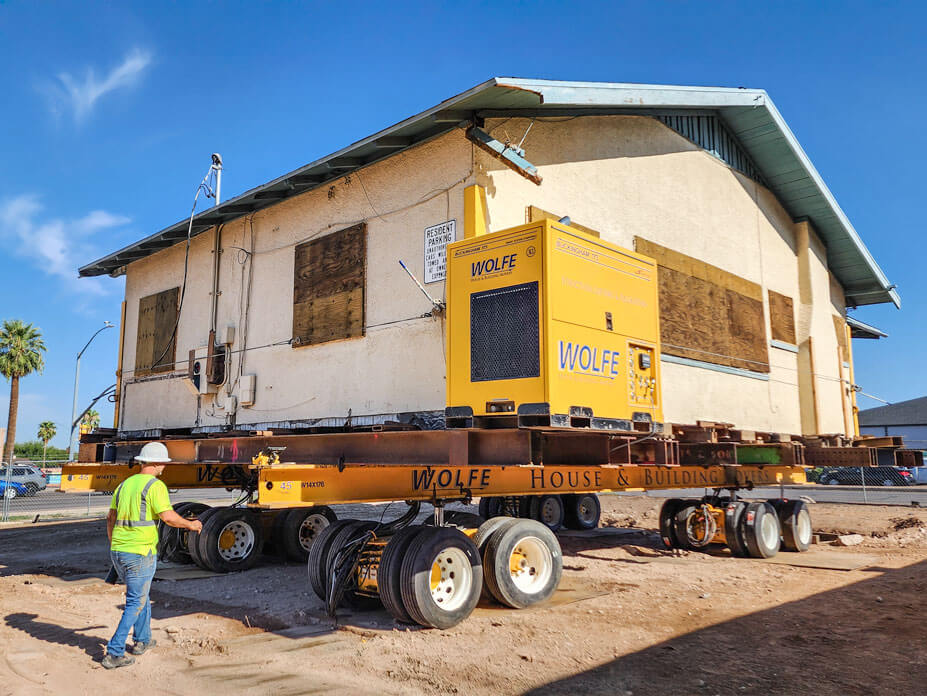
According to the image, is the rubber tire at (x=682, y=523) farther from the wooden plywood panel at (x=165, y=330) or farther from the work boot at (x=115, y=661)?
the wooden plywood panel at (x=165, y=330)

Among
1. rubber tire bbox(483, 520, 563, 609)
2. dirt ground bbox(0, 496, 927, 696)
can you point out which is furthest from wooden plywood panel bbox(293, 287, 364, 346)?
rubber tire bbox(483, 520, 563, 609)

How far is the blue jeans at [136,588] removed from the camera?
5.82 metres

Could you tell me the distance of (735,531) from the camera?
464 inches

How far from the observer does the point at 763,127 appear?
569 inches

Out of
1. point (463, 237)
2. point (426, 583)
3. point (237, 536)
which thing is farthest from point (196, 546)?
point (463, 237)

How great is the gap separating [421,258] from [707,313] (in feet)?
19.3

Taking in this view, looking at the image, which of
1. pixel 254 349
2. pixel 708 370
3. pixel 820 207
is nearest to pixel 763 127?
pixel 820 207

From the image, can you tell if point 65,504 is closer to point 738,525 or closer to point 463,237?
point 463,237

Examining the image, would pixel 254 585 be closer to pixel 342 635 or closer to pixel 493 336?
pixel 342 635

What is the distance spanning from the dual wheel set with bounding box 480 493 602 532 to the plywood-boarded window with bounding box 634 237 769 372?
4785mm

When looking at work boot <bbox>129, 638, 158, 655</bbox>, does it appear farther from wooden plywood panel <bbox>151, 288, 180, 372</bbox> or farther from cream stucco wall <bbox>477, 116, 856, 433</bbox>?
wooden plywood panel <bbox>151, 288, 180, 372</bbox>

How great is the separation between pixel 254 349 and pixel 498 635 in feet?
26.9

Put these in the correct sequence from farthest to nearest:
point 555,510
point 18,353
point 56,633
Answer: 1. point 18,353
2. point 555,510
3. point 56,633

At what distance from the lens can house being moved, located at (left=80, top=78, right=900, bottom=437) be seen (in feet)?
33.0
